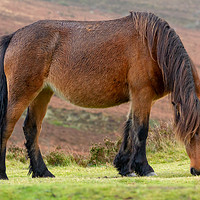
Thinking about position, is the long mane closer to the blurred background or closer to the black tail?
the blurred background

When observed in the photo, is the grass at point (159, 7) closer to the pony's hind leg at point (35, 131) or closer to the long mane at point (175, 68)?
the pony's hind leg at point (35, 131)

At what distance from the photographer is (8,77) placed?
701cm

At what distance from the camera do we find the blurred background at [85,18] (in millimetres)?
19219

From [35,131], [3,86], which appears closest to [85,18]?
[3,86]

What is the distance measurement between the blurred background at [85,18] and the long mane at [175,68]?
50 cm

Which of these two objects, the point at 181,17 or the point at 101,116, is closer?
the point at 101,116

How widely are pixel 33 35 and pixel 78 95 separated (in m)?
1.30

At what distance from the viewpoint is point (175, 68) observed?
6340 mm

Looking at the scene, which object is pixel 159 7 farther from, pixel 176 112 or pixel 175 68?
pixel 176 112

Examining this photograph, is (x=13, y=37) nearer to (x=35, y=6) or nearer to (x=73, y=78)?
(x=73, y=78)

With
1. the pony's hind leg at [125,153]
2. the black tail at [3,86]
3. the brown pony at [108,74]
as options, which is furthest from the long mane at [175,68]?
the black tail at [3,86]

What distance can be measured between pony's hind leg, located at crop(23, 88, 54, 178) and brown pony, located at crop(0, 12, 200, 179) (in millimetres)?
18

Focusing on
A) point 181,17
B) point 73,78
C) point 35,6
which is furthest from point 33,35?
point 181,17

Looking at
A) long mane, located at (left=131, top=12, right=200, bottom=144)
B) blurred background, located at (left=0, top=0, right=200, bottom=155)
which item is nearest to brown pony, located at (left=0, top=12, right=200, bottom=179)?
long mane, located at (left=131, top=12, right=200, bottom=144)
